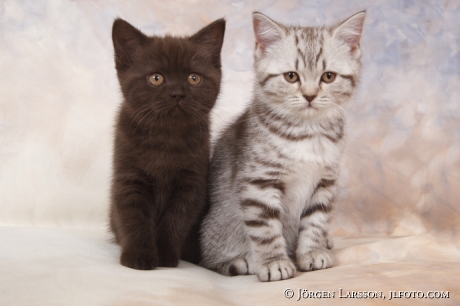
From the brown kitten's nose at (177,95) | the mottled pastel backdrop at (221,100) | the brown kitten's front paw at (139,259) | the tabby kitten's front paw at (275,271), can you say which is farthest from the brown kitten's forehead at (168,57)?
the mottled pastel backdrop at (221,100)

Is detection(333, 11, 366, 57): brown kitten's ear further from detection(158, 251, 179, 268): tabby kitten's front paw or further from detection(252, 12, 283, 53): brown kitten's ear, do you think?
detection(158, 251, 179, 268): tabby kitten's front paw

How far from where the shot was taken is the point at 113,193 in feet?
7.39

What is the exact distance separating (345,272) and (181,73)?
100 cm

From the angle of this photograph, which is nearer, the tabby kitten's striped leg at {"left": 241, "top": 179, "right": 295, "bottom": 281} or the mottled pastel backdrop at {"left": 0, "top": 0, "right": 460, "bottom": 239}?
the tabby kitten's striped leg at {"left": 241, "top": 179, "right": 295, "bottom": 281}

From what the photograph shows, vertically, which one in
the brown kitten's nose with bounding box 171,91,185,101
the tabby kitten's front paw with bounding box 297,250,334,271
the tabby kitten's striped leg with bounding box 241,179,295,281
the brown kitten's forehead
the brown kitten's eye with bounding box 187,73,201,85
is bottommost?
the tabby kitten's front paw with bounding box 297,250,334,271

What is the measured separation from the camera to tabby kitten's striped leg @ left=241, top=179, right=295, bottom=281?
2.13m

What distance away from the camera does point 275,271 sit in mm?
2055

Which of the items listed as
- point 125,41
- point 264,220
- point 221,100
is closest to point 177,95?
point 125,41

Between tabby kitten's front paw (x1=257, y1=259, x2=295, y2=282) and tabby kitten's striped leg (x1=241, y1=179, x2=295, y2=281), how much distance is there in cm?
2

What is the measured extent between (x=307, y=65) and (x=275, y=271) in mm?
803

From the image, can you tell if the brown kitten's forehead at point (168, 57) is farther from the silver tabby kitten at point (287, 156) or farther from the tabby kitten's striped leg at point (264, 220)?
the tabby kitten's striped leg at point (264, 220)

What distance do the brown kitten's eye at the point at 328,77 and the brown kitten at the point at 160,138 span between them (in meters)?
0.44

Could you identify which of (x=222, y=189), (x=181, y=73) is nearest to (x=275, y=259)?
(x=222, y=189)

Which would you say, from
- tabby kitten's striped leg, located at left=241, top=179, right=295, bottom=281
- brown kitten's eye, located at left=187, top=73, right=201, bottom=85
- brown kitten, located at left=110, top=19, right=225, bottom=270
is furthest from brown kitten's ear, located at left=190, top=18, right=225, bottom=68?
tabby kitten's striped leg, located at left=241, top=179, right=295, bottom=281
